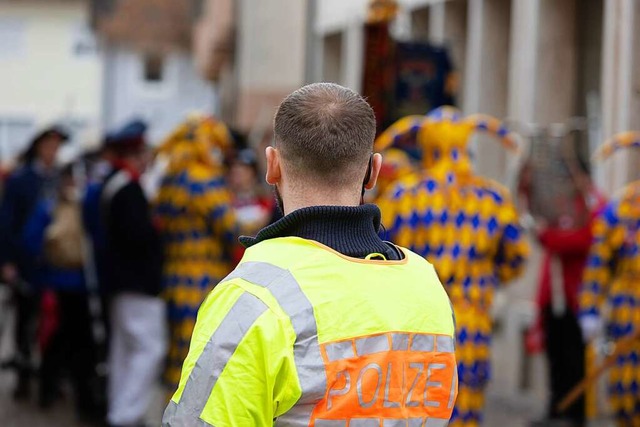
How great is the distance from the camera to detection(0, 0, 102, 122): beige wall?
44.7 meters

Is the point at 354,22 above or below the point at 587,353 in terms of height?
above

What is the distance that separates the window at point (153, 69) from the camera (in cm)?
3991

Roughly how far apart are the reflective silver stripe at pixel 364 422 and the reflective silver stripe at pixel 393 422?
0.02 meters

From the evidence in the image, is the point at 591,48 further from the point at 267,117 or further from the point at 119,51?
the point at 119,51

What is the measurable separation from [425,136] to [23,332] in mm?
4996

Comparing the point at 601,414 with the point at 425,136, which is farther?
the point at 601,414

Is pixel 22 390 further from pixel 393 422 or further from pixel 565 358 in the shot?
pixel 393 422

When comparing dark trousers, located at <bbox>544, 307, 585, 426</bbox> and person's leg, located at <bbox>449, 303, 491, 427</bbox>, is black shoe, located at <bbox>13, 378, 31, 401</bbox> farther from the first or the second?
person's leg, located at <bbox>449, 303, 491, 427</bbox>

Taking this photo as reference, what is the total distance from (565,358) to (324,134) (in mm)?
6822

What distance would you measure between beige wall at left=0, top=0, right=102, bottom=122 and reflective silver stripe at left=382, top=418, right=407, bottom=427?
4230cm

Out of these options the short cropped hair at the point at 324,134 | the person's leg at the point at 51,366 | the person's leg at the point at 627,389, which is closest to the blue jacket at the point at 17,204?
the person's leg at the point at 51,366

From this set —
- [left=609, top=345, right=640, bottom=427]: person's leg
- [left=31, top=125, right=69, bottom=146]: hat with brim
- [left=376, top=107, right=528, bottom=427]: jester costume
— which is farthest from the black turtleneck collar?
[left=31, top=125, right=69, bottom=146]: hat with brim

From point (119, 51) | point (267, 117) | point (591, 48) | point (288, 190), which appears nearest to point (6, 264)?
point (591, 48)

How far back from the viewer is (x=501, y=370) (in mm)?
11273
